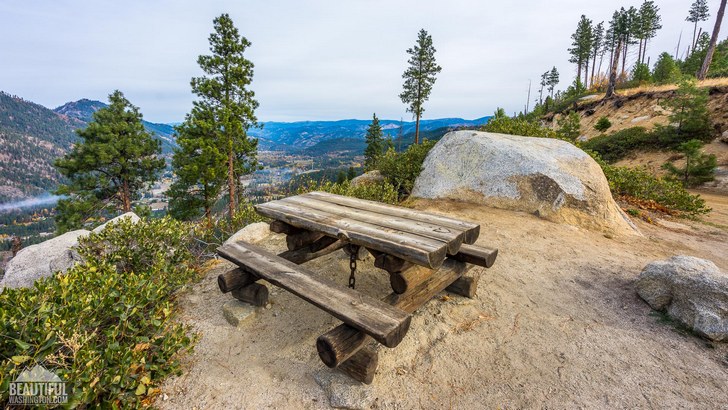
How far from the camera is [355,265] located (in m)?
3.63

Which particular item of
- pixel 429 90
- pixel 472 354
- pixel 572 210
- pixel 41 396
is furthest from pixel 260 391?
pixel 429 90

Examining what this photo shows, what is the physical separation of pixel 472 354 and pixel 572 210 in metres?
5.58

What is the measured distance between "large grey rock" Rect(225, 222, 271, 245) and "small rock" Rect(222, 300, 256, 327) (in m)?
2.43

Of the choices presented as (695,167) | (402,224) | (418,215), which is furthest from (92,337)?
(695,167)

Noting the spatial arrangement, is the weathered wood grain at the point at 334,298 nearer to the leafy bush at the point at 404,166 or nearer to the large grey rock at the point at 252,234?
the large grey rock at the point at 252,234

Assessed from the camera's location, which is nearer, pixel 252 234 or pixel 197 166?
pixel 252 234

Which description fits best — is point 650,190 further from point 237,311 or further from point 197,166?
point 197,166

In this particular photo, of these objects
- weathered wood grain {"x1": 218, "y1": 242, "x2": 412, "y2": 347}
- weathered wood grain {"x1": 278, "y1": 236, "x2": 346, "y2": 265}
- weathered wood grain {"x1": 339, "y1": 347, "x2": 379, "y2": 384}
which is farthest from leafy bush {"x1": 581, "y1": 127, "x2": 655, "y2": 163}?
weathered wood grain {"x1": 339, "y1": 347, "x2": 379, "y2": 384}

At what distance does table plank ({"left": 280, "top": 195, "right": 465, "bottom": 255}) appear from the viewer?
301 cm

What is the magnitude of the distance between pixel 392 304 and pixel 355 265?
0.70 metres

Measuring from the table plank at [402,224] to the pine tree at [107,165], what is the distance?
73.4ft

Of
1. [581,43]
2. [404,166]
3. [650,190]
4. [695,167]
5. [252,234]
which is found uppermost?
[581,43]

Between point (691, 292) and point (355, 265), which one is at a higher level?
point (355, 265)

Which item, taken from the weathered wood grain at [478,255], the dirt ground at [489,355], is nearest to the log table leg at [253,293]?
the dirt ground at [489,355]
